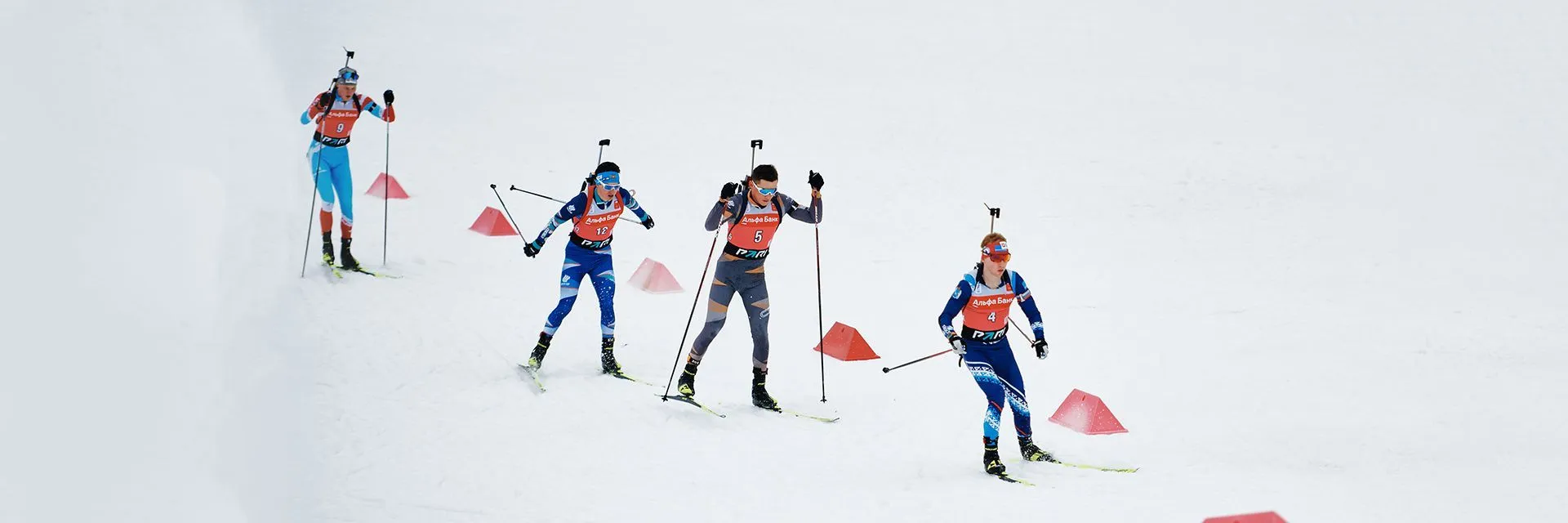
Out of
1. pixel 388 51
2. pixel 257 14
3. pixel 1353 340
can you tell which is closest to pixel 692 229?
pixel 1353 340

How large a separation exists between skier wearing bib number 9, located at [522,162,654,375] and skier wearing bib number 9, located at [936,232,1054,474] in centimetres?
256

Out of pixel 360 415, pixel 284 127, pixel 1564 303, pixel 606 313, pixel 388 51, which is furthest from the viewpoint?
pixel 388 51

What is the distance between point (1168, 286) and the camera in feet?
37.6

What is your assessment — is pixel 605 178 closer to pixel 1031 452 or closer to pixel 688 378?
pixel 688 378

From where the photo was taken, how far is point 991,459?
6965 mm

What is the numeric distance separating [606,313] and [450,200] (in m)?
5.78

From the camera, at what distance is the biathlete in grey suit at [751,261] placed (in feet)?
25.4

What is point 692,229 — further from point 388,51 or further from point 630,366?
point 388,51

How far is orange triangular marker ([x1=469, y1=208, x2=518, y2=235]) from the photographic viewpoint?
39.7ft

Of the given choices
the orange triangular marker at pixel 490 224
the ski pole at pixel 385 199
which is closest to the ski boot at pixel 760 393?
the ski pole at pixel 385 199

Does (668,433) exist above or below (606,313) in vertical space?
below

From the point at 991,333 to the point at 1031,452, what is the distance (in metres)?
0.83

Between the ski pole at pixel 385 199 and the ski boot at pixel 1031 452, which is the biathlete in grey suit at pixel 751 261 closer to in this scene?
the ski boot at pixel 1031 452

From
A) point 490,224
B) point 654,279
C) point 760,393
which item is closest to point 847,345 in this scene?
point 760,393
